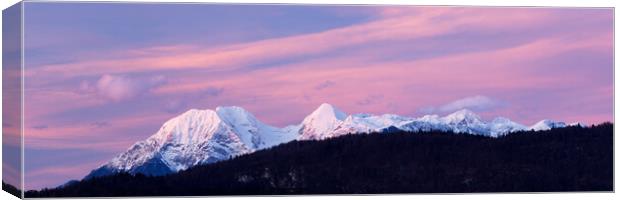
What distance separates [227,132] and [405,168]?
8.49ft

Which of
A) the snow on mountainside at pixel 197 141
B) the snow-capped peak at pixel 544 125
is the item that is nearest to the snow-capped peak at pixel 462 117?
the snow-capped peak at pixel 544 125

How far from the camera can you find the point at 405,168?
2444cm

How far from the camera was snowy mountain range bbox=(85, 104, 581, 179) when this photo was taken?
2372cm

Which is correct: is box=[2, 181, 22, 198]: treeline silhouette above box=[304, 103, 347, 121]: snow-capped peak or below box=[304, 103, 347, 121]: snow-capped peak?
below

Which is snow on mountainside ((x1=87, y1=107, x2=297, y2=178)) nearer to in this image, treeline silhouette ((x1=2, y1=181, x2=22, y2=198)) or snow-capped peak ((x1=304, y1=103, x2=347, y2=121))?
snow-capped peak ((x1=304, y1=103, x2=347, y2=121))

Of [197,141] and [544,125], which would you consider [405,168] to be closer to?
[544,125]

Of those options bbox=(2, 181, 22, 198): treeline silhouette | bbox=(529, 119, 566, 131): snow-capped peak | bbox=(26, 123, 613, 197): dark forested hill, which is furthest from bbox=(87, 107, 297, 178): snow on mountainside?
bbox=(529, 119, 566, 131): snow-capped peak

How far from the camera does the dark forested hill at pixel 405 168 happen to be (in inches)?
948

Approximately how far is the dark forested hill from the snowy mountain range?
0.12 metres

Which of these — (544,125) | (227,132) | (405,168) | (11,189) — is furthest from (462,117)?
(11,189)

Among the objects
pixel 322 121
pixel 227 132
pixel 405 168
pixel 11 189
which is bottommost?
pixel 11 189

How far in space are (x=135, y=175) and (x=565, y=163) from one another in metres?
6.27

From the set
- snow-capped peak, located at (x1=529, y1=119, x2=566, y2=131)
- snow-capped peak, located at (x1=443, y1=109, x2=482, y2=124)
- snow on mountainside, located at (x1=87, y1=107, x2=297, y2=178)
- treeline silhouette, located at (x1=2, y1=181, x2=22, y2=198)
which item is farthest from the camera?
snow-capped peak, located at (x1=529, y1=119, x2=566, y2=131)

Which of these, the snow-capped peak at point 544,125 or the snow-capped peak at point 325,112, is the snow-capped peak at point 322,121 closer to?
the snow-capped peak at point 325,112
